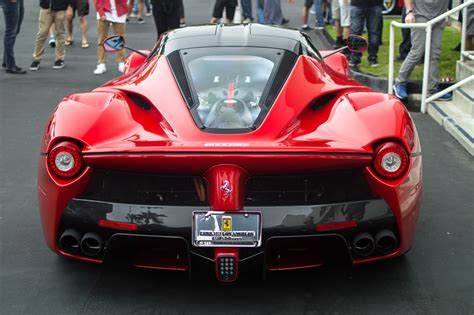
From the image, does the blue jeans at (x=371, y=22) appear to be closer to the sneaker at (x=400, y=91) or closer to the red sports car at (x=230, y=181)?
the sneaker at (x=400, y=91)

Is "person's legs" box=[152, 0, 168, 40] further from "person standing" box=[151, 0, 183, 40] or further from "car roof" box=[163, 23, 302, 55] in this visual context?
"car roof" box=[163, 23, 302, 55]

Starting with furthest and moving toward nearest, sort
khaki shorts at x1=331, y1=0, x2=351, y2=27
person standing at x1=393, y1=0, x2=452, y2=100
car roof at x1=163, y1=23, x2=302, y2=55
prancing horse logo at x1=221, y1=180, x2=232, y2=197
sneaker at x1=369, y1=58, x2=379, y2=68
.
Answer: khaki shorts at x1=331, y1=0, x2=351, y2=27 < sneaker at x1=369, y1=58, x2=379, y2=68 < person standing at x1=393, y1=0, x2=452, y2=100 < car roof at x1=163, y1=23, x2=302, y2=55 < prancing horse logo at x1=221, y1=180, x2=232, y2=197

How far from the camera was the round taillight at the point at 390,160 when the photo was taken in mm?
3660

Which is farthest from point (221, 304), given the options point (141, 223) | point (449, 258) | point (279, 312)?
point (449, 258)

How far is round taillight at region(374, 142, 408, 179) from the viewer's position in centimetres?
366

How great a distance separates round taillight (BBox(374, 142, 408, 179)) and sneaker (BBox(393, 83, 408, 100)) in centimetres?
518

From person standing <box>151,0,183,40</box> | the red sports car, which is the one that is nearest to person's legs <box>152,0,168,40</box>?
person standing <box>151,0,183,40</box>

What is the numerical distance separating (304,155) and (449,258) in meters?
1.48

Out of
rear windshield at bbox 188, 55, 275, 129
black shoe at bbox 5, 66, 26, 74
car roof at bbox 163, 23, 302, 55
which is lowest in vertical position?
black shoe at bbox 5, 66, 26, 74

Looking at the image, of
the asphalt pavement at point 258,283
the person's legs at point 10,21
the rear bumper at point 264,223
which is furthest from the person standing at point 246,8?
the rear bumper at point 264,223

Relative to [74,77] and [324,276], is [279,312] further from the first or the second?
[74,77]

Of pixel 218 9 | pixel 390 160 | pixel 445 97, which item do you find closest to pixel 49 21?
pixel 218 9

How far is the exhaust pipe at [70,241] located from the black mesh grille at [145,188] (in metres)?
0.21

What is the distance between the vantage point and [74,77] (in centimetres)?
1068
